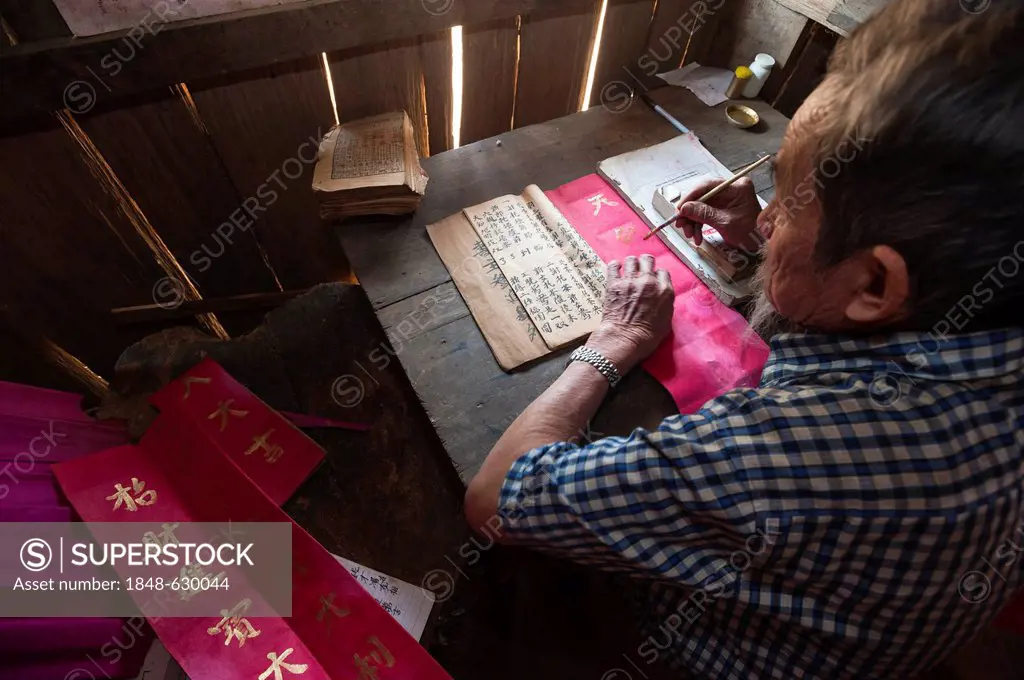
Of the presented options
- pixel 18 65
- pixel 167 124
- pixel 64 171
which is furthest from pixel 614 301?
pixel 64 171

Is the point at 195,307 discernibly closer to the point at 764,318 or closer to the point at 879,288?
the point at 764,318

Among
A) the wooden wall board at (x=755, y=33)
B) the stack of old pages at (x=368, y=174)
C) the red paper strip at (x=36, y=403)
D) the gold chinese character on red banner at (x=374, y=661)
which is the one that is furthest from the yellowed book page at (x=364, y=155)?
the wooden wall board at (x=755, y=33)

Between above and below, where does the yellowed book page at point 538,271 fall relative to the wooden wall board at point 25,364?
below

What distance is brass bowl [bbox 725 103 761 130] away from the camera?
2.08m

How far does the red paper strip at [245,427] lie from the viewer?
169cm

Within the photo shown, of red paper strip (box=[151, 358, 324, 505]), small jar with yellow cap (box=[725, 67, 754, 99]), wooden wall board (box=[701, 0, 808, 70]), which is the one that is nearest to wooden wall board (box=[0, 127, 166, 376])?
red paper strip (box=[151, 358, 324, 505])

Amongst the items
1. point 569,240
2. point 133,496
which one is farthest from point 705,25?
point 133,496

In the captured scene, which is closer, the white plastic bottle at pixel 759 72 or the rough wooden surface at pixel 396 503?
the rough wooden surface at pixel 396 503

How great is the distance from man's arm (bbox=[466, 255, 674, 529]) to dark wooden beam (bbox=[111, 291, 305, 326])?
1.43 m

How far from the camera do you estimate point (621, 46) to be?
88.5 inches

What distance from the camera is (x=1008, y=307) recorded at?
87 cm

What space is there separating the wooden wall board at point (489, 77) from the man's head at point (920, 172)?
51.8 inches

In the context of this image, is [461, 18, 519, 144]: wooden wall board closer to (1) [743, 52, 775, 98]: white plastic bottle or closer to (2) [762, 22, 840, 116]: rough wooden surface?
(1) [743, 52, 775, 98]: white plastic bottle

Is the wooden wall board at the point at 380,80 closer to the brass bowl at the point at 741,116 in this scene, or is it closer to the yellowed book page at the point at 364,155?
the yellowed book page at the point at 364,155
